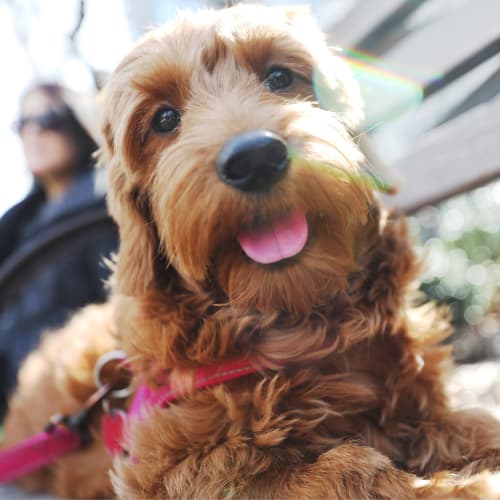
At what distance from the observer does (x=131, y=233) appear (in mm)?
2248

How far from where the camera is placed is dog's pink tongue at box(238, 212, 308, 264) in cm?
182

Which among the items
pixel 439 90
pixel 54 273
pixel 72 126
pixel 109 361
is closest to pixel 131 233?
pixel 109 361

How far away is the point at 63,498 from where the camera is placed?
266cm

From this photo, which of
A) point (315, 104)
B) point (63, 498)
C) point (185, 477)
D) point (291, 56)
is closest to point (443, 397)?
point (185, 477)

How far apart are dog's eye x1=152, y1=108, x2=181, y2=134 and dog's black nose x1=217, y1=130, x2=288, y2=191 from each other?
21.3 inches

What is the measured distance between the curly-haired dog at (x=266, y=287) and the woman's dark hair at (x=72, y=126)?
2493 mm

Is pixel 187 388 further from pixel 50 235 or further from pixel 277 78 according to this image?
pixel 50 235

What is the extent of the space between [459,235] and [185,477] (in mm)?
4364

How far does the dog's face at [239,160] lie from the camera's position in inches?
67.9

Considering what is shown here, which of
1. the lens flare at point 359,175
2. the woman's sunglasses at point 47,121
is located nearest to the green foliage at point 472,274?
the lens flare at point 359,175

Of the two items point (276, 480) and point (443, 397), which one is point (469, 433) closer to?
point (443, 397)

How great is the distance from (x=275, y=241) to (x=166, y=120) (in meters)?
0.71

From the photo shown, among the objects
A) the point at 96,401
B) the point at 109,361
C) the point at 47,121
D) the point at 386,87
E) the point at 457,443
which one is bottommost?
the point at 457,443

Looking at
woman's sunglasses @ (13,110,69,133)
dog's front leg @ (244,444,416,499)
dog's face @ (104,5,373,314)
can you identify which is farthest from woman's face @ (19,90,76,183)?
dog's front leg @ (244,444,416,499)
